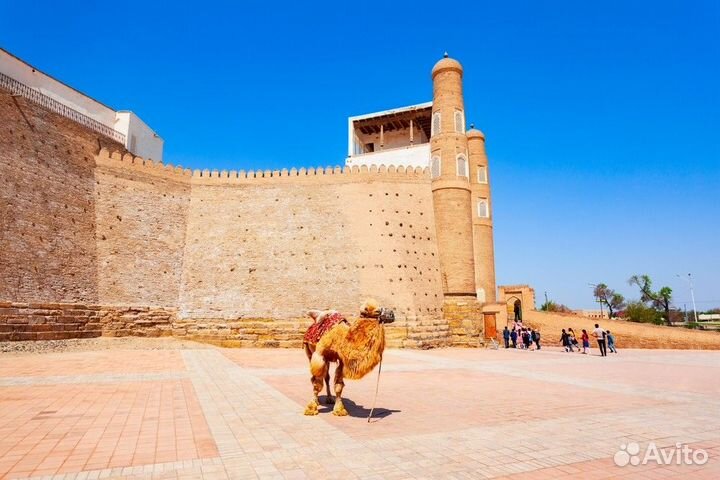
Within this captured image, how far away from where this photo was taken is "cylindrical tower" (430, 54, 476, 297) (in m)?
24.2

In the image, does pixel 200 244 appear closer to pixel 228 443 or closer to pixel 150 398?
pixel 150 398

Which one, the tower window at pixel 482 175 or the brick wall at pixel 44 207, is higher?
the tower window at pixel 482 175

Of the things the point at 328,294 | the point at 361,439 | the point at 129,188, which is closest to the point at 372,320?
the point at 361,439

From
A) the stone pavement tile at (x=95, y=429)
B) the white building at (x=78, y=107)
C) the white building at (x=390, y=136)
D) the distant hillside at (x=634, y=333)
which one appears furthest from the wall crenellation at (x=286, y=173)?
the stone pavement tile at (x=95, y=429)

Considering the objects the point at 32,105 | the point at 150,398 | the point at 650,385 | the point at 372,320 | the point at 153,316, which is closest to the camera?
the point at 372,320

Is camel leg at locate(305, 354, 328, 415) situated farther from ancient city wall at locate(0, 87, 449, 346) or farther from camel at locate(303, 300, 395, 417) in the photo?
ancient city wall at locate(0, 87, 449, 346)

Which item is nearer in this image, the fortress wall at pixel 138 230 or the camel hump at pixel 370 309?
the camel hump at pixel 370 309

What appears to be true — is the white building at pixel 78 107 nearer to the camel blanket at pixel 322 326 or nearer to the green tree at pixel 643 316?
the camel blanket at pixel 322 326

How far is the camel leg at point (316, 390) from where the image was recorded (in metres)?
6.36

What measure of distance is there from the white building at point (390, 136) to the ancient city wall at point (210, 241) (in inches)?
252

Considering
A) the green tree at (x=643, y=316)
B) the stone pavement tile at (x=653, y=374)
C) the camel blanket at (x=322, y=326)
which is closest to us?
the camel blanket at (x=322, y=326)

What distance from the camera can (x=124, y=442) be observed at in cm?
495

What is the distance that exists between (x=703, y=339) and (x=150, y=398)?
2735 centimetres

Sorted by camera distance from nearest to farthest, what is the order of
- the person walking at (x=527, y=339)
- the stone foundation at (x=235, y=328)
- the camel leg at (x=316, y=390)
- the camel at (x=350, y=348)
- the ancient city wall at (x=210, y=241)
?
the camel leg at (x=316, y=390) < the camel at (x=350, y=348) < the ancient city wall at (x=210, y=241) < the stone foundation at (x=235, y=328) < the person walking at (x=527, y=339)
